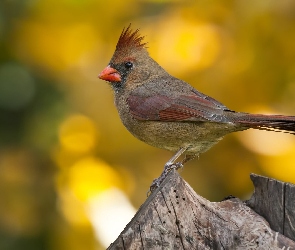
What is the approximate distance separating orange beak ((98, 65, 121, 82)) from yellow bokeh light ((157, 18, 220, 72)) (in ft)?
1.00

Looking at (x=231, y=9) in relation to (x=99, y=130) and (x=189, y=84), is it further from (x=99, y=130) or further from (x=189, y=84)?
(x=99, y=130)

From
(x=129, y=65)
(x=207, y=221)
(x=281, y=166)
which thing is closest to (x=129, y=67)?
(x=129, y=65)

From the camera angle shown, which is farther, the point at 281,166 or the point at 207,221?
the point at 281,166

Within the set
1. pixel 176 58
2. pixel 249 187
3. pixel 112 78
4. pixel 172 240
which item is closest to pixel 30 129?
pixel 112 78

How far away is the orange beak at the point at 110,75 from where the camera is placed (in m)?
4.39

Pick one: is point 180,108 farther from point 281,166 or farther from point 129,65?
point 281,166

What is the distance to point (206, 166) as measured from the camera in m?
4.56

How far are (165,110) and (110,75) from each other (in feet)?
1.88

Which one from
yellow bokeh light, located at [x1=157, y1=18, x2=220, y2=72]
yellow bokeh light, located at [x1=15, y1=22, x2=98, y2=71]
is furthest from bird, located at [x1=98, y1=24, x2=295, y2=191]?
yellow bokeh light, located at [x1=15, y1=22, x2=98, y2=71]

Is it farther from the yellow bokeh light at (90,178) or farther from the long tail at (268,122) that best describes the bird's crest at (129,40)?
the long tail at (268,122)

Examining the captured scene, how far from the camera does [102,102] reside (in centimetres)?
455

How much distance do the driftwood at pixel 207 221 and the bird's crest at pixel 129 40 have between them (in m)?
1.38

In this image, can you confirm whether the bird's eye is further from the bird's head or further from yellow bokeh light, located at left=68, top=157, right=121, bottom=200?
yellow bokeh light, located at left=68, top=157, right=121, bottom=200

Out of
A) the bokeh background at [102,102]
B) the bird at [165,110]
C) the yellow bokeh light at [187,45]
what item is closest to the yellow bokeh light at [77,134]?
the bokeh background at [102,102]
